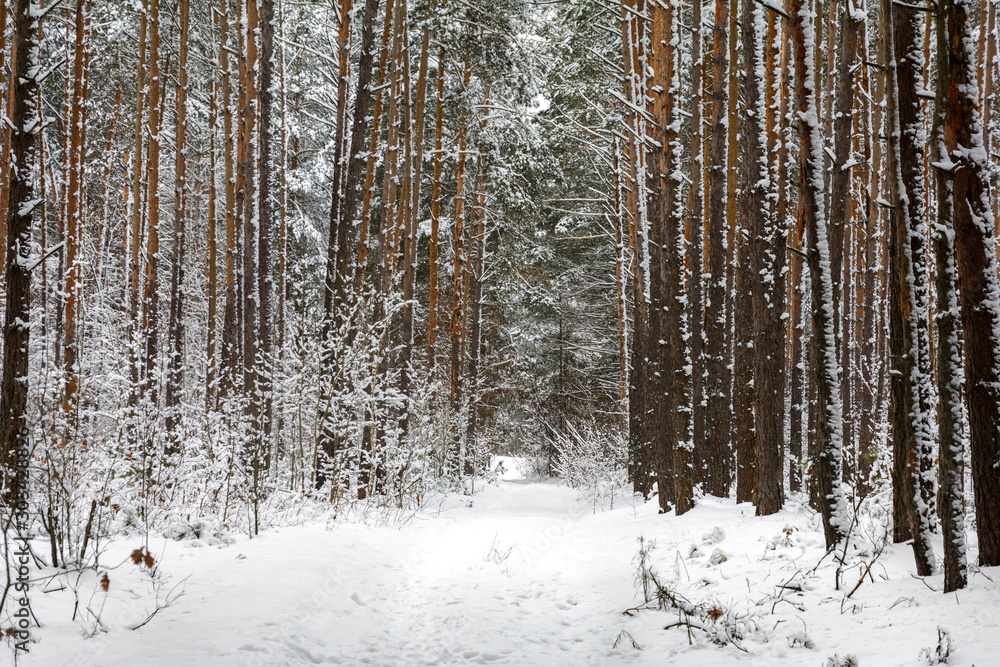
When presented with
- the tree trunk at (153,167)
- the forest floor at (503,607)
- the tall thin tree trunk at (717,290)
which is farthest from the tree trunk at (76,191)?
the tall thin tree trunk at (717,290)

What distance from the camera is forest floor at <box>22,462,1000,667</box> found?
379 cm

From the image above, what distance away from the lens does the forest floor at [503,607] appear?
12.4 feet

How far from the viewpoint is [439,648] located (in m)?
4.39

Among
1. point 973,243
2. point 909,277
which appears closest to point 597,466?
point 909,277

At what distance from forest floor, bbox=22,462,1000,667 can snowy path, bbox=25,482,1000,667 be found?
0.05 feet

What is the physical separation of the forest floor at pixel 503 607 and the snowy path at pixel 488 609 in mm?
16

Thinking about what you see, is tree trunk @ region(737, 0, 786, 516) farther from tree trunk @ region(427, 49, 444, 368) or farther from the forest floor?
tree trunk @ region(427, 49, 444, 368)

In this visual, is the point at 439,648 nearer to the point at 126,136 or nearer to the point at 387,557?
the point at 387,557

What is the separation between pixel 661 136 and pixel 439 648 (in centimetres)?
743

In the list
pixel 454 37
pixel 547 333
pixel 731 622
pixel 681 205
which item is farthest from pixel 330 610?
pixel 547 333

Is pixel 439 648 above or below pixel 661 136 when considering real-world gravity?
below

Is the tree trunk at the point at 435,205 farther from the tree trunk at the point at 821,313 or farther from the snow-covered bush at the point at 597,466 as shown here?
the tree trunk at the point at 821,313

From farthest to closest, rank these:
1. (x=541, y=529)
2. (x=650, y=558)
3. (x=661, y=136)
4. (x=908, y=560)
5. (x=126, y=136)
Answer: (x=126, y=136) < (x=541, y=529) < (x=661, y=136) < (x=650, y=558) < (x=908, y=560)

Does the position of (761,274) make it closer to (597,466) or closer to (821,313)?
(821,313)
